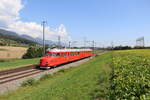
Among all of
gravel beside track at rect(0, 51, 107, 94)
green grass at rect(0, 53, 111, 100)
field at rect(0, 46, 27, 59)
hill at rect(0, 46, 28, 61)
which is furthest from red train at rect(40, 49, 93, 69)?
field at rect(0, 46, 27, 59)

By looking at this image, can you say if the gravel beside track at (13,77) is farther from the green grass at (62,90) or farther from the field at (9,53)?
the field at (9,53)

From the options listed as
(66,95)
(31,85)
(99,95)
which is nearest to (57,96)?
(66,95)

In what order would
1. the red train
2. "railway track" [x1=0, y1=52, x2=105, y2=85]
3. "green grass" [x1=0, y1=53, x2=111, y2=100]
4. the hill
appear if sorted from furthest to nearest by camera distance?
the hill < the red train < "railway track" [x1=0, y1=52, x2=105, y2=85] < "green grass" [x1=0, y1=53, x2=111, y2=100]

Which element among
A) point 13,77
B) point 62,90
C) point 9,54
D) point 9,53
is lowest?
point 13,77

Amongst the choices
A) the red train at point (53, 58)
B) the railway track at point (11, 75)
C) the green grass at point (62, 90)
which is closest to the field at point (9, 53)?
the red train at point (53, 58)

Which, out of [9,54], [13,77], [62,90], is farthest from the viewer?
[9,54]

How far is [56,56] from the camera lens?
81.6 feet

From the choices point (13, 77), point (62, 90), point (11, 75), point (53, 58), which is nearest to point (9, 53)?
point (53, 58)

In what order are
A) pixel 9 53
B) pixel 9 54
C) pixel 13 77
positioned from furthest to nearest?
pixel 9 53
pixel 9 54
pixel 13 77

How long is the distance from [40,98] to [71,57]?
81.5 ft

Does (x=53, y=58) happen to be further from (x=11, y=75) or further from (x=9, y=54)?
(x=9, y=54)

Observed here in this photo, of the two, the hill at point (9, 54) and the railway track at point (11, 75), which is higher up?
the hill at point (9, 54)

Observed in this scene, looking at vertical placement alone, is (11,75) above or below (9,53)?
below

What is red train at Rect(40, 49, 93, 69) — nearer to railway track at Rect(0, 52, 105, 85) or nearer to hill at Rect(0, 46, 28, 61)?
railway track at Rect(0, 52, 105, 85)
